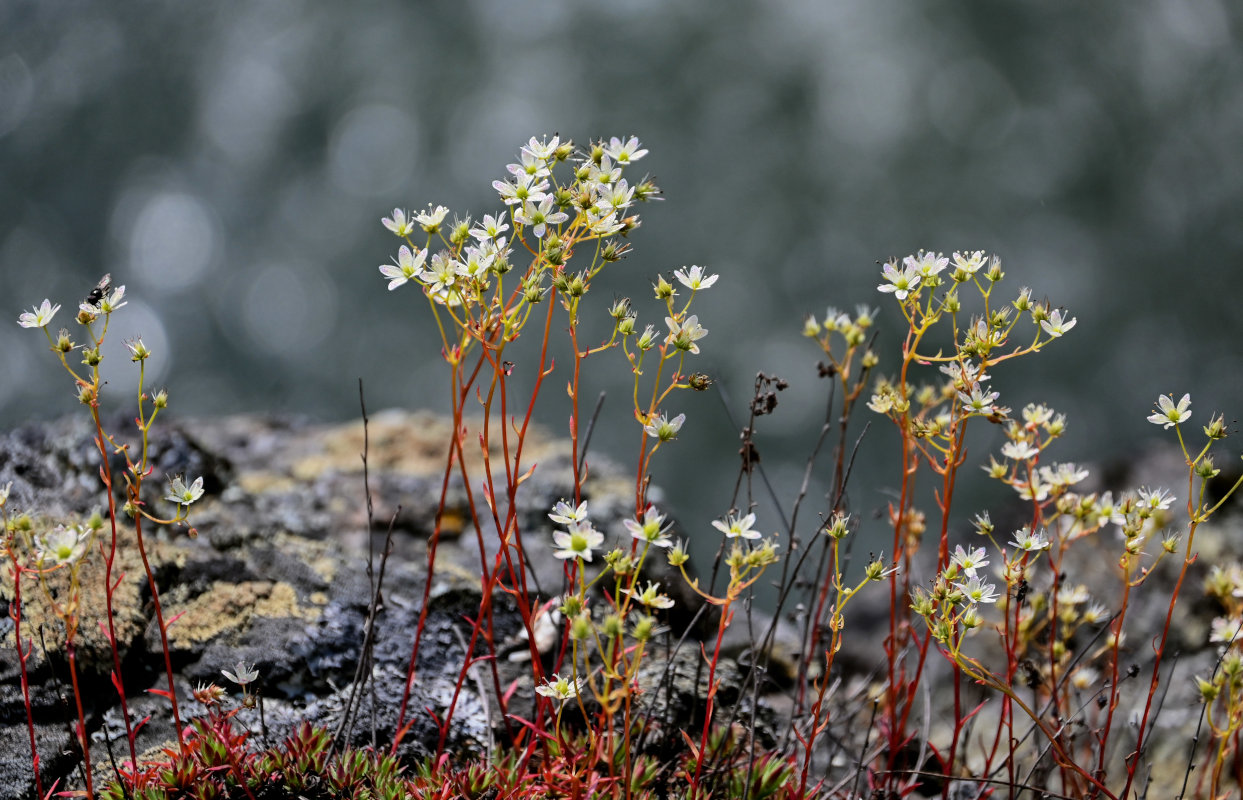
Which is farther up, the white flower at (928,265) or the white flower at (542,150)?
the white flower at (542,150)

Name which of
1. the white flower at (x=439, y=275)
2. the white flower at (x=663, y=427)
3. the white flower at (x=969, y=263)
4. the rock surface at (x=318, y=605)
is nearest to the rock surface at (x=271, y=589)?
the rock surface at (x=318, y=605)

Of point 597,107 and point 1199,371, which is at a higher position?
point 597,107

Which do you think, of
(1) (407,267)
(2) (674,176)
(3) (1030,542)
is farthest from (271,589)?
(2) (674,176)

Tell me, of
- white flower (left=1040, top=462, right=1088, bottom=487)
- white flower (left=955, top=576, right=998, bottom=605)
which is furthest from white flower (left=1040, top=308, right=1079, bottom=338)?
white flower (left=955, top=576, right=998, bottom=605)

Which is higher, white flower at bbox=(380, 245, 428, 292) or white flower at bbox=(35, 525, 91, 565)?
white flower at bbox=(380, 245, 428, 292)

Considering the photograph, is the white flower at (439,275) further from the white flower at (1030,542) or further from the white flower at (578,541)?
the white flower at (1030,542)

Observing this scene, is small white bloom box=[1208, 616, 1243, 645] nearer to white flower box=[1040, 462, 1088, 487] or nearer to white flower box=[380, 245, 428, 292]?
white flower box=[1040, 462, 1088, 487]

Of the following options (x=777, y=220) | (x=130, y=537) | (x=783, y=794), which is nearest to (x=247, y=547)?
(x=130, y=537)

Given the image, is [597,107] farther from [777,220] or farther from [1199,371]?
[1199,371]
